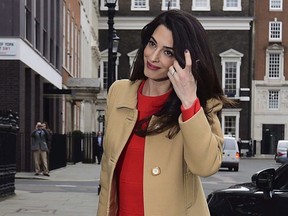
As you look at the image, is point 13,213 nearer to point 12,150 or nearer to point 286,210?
point 12,150

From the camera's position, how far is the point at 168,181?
290 cm

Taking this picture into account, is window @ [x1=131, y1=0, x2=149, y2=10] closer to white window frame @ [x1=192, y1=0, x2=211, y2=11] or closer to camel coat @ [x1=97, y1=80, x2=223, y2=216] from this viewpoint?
white window frame @ [x1=192, y1=0, x2=211, y2=11]

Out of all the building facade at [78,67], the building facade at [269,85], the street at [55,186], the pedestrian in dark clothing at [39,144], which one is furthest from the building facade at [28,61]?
the building facade at [269,85]

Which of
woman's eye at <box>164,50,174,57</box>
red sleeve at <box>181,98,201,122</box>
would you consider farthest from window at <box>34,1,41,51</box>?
red sleeve at <box>181,98,201,122</box>

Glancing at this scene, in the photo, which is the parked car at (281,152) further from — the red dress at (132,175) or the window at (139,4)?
the red dress at (132,175)

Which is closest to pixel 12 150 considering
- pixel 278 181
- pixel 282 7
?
pixel 278 181

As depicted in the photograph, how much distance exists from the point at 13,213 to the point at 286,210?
20.3 ft

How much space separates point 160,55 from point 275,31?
67.7 m

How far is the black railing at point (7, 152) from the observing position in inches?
523

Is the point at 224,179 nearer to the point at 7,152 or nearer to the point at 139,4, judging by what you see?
the point at 7,152

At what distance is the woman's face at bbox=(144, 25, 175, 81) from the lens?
9.51ft

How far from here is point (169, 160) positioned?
9.50ft

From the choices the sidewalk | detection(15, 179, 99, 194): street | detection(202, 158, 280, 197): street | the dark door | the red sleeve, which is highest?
the red sleeve

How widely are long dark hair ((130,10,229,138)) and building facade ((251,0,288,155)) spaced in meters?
65.4
